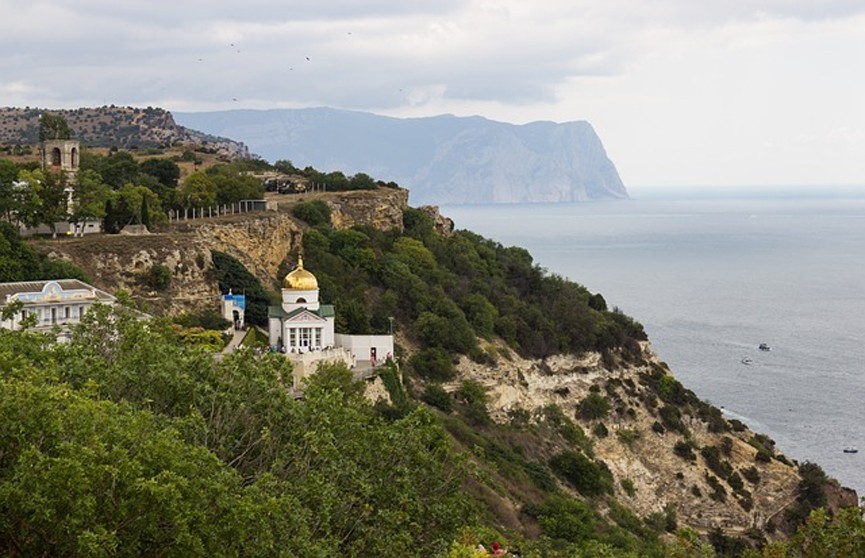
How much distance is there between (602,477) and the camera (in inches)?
1917

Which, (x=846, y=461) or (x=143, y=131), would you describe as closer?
(x=846, y=461)

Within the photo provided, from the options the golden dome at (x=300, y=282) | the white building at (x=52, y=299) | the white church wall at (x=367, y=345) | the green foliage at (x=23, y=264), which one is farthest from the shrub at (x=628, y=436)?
the white building at (x=52, y=299)

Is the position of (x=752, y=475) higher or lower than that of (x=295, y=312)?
lower

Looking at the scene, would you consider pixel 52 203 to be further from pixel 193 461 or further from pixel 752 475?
pixel 752 475

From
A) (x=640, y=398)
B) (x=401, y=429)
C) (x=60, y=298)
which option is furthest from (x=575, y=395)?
(x=401, y=429)

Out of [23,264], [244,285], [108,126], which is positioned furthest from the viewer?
[108,126]

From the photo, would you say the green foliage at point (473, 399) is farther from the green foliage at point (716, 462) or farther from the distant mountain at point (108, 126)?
the distant mountain at point (108, 126)

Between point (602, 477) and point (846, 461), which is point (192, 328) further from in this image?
point (846, 461)

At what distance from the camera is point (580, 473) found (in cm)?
4712

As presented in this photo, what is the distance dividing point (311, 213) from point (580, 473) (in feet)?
71.2

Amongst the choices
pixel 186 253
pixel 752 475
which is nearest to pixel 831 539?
pixel 186 253

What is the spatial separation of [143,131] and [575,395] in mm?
77043

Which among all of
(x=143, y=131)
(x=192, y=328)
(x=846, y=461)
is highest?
(x=143, y=131)

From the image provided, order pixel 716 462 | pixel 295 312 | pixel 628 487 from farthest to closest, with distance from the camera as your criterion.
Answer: pixel 716 462 < pixel 628 487 < pixel 295 312
